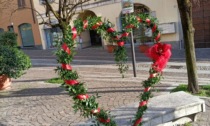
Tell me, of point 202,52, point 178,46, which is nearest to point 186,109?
point 202,52

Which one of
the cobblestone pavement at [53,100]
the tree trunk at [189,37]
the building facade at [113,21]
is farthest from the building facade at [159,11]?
the tree trunk at [189,37]

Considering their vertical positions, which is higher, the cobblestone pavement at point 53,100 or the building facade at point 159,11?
the building facade at point 159,11

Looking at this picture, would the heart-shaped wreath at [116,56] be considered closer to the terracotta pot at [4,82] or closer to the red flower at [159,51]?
the red flower at [159,51]

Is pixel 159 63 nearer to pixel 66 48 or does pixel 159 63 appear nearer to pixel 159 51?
pixel 159 51

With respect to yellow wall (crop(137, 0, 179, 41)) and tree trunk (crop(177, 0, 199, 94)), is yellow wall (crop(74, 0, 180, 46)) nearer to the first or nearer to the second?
yellow wall (crop(137, 0, 179, 41))

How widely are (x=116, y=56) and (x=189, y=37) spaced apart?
295cm

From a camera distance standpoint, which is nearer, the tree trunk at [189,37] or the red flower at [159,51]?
the red flower at [159,51]

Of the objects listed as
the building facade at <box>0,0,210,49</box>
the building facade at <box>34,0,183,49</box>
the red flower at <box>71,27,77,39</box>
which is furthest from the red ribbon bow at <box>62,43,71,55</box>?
the building facade at <box>34,0,183,49</box>

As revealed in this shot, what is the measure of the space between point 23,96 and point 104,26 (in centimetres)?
510

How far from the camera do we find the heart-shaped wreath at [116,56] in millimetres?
2932

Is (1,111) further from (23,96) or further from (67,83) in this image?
(67,83)

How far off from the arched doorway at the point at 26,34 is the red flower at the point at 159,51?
67.5ft

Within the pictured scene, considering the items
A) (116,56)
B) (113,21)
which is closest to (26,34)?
(113,21)

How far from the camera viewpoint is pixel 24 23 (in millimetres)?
22688
